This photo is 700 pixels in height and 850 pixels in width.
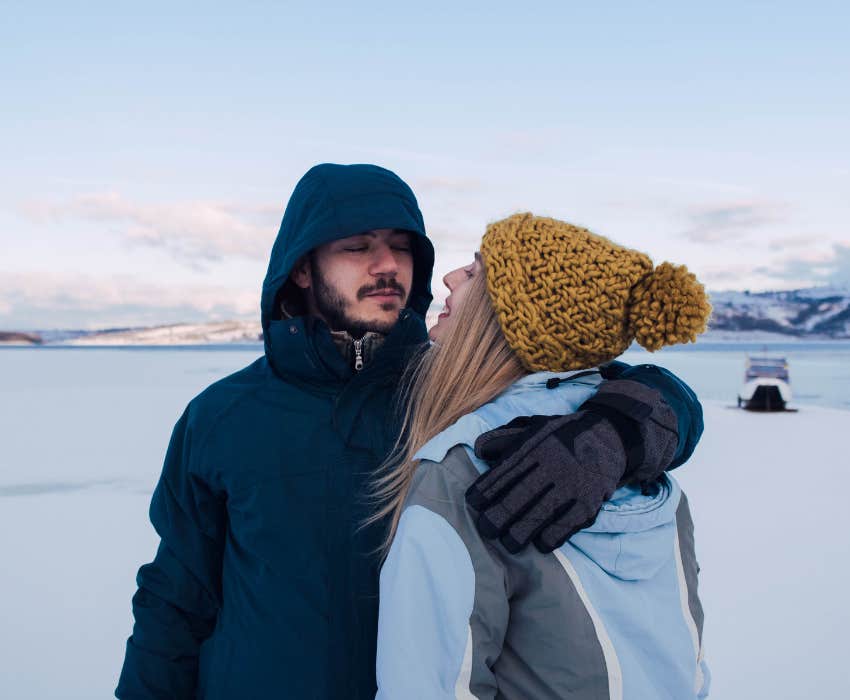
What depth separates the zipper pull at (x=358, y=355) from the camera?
4.90 feet

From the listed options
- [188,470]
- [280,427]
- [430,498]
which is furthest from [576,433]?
[188,470]

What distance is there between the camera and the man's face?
1529mm

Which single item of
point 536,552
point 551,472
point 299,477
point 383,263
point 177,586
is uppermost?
point 383,263

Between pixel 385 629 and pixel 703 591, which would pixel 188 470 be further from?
pixel 703 591

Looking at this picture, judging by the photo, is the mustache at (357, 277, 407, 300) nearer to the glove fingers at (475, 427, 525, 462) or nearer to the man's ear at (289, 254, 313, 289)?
the man's ear at (289, 254, 313, 289)

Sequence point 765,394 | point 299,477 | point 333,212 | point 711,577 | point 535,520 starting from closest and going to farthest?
point 535,520 → point 299,477 → point 333,212 → point 711,577 → point 765,394

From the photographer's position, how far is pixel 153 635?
4.90 feet

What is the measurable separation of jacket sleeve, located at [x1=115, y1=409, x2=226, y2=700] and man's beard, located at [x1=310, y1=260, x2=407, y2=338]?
370 millimetres

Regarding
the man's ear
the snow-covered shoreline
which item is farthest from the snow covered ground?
the man's ear

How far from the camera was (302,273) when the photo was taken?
1.64 m

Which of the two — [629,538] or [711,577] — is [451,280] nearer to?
[629,538]

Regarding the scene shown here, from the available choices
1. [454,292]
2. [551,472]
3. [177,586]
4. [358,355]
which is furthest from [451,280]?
[177,586]

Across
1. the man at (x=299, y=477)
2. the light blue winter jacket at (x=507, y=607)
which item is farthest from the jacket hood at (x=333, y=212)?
the light blue winter jacket at (x=507, y=607)

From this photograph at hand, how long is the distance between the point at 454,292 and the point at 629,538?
0.47 meters
